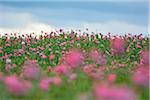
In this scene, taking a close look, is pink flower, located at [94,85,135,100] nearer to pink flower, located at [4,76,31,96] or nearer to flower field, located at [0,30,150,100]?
flower field, located at [0,30,150,100]

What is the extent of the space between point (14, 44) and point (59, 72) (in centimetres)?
730

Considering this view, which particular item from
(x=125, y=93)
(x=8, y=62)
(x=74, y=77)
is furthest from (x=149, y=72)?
(x=8, y=62)

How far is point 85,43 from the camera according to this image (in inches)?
479

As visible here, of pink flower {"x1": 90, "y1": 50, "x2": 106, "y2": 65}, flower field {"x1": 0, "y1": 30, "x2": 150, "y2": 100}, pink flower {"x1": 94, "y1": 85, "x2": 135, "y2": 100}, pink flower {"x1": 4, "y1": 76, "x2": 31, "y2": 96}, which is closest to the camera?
pink flower {"x1": 94, "y1": 85, "x2": 135, "y2": 100}

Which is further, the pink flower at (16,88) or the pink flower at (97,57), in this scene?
the pink flower at (97,57)

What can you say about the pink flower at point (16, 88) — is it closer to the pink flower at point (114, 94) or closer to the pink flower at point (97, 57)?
the pink flower at point (114, 94)

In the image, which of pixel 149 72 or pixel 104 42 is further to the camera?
pixel 104 42

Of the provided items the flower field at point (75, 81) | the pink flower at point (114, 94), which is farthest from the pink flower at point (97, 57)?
the pink flower at point (114, 94)

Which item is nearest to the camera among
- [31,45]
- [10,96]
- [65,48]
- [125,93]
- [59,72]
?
[125,93]

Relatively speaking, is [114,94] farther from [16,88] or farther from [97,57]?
[97,57]

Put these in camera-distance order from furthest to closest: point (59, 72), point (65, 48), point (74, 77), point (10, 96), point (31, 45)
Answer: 1. point (31, 45)
2. point (65, 48)
3. point (59, 72)
4. point (74, 77)
5. point (10, 96)


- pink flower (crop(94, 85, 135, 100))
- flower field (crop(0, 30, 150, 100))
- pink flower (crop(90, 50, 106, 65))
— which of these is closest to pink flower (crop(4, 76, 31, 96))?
flower field (crop(0, 30, 150, 100))

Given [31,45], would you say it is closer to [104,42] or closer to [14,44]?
[14,44]

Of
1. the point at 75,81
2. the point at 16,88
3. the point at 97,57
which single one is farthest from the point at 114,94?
the point at 97,57
